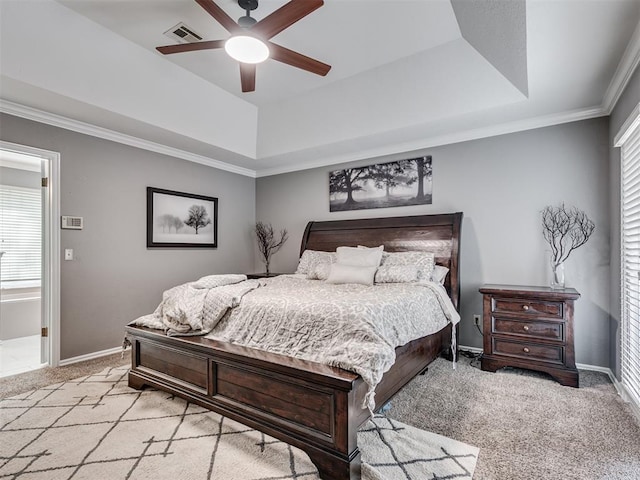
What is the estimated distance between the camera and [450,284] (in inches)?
142

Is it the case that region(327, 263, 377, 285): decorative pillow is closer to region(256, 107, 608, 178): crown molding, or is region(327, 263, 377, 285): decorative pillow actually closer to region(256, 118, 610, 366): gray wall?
region(256, 118, 610, 366): gray wall

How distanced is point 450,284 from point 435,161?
1.51 m

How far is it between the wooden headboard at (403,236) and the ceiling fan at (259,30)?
2.07 m

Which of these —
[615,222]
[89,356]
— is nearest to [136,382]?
[89,356]

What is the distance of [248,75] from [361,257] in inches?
82.6

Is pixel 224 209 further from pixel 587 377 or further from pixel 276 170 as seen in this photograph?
pixel 587 377

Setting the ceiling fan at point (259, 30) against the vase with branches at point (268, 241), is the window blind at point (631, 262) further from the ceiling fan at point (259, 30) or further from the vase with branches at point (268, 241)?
the vase with branches at point (268, 241)

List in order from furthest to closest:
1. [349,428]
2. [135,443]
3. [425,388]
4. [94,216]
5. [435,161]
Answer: [435,161] < [94,216] < [425,388] < [135,443] < [349,428]

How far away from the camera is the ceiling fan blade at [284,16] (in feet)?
6.73

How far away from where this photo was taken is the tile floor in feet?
10.8

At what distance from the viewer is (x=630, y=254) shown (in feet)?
8.27

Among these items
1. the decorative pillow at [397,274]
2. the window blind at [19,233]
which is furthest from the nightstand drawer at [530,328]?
the window blind at [19,233]

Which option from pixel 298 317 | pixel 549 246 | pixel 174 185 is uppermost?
pixel 174 185

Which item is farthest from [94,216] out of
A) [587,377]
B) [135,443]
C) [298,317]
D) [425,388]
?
[587,377]
